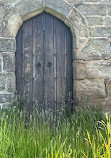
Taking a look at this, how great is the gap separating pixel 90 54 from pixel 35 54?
0.97 metres

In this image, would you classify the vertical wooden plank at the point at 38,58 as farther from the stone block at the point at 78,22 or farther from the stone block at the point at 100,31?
the stone block at the point at 100,31

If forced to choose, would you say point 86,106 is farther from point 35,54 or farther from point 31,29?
point 31,29

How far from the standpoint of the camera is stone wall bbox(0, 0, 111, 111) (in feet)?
12.5

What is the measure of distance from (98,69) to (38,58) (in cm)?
107

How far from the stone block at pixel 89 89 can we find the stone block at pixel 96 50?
429mm

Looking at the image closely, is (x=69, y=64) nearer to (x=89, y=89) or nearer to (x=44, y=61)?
(x=44, y=61)

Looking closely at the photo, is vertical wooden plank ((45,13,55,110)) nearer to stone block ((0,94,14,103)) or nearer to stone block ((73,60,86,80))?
stone block ((73,60,86,80))

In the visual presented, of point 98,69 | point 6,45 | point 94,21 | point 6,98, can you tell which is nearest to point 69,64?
point 98,69

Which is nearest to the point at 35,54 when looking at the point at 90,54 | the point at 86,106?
the point at 90,54

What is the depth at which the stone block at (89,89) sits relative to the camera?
12.7 feet

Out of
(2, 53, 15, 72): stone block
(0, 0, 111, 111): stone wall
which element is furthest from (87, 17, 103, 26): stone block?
(2, 53, 15, 72): stone block

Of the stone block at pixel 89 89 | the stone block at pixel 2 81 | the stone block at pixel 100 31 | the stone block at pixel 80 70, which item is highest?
the stone block at pixel 100 31

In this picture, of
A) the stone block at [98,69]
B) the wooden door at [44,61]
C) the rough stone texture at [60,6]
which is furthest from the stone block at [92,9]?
the stone block at [98,69]

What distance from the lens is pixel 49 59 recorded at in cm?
405
